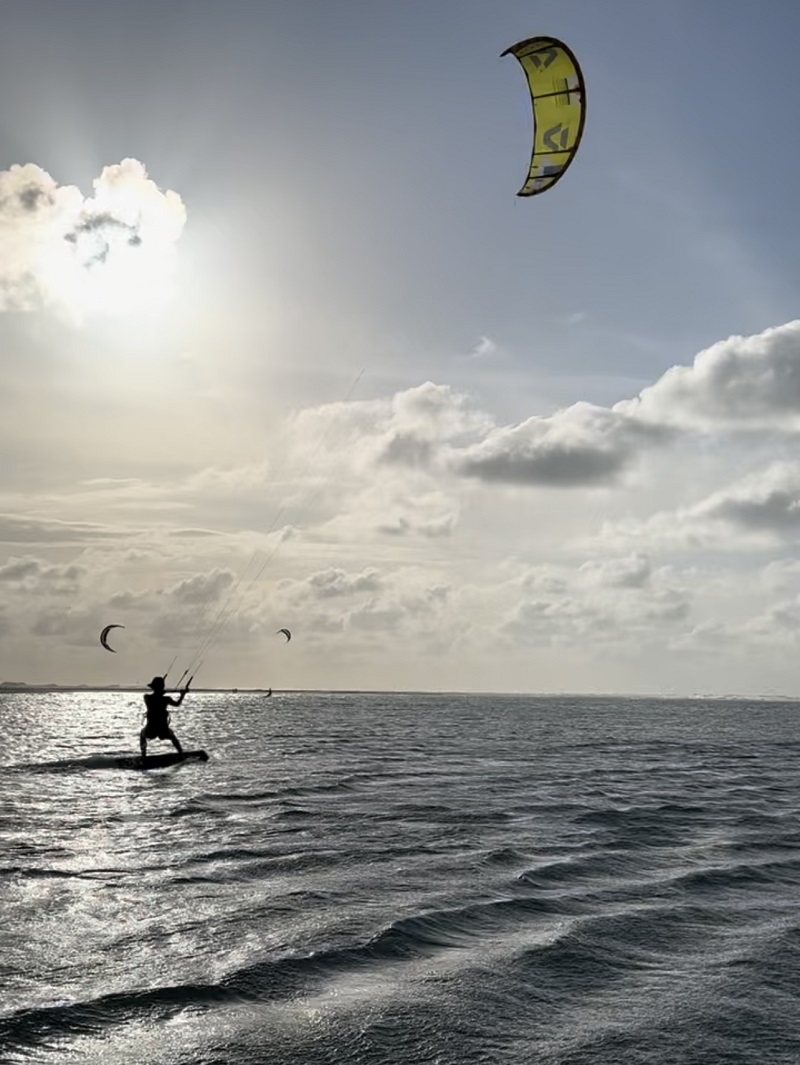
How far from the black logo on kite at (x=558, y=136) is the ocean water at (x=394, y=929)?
37.5 ft

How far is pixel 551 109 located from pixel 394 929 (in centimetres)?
1232

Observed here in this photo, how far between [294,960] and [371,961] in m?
0.83

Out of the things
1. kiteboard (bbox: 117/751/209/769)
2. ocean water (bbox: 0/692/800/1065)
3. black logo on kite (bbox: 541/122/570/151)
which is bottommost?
ocean water (bbox: 0/692/800/1065)

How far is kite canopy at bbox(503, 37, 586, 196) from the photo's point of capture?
14633 mm

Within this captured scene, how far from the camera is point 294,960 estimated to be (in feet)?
33.4

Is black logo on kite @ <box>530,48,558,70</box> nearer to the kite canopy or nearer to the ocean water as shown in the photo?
the kite canopy

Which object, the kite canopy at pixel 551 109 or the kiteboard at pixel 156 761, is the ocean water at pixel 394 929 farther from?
the kite canopy at pixel 551 109

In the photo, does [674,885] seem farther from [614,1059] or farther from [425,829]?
[614,1059]

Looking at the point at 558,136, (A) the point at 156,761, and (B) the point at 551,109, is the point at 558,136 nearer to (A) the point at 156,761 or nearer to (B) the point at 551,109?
(B) the point at 551,109

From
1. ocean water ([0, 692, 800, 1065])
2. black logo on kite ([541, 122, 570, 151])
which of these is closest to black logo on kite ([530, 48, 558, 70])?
black logo on kite ([541, 122, 570, 151])

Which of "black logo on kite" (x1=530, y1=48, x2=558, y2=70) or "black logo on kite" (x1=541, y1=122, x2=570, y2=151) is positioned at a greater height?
"black logo on kite" (x1=530, y1=48, x2=558, y2=70)

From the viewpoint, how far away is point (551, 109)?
1495 cm

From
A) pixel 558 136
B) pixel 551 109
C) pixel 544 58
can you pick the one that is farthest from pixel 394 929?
pixel 544 58

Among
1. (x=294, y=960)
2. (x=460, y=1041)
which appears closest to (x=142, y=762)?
(x=294, y=960)
